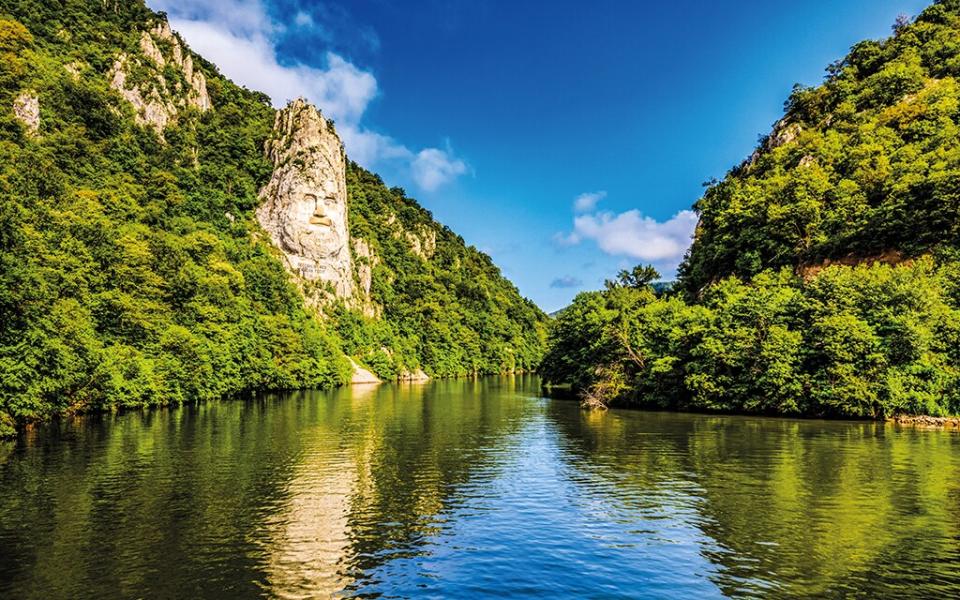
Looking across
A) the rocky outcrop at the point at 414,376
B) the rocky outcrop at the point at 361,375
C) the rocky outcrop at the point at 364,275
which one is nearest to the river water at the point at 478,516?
the rocky outcrop at the point at 361,375

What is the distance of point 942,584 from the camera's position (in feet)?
47.9

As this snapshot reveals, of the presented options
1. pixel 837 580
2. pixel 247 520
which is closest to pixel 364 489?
pixel 247 520

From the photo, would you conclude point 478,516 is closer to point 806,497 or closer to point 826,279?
point 806,497

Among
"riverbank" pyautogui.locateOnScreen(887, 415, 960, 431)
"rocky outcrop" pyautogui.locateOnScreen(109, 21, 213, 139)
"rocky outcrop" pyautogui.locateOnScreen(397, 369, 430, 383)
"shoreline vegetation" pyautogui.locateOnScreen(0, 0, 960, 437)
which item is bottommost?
"rocky outcrop" pyautogui.locateOnScreen(397, 369, 430, 383)

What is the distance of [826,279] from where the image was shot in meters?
54.5

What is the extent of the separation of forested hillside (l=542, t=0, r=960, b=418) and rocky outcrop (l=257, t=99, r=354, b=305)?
79050 millimetres

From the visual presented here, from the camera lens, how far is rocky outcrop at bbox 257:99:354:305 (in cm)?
15000

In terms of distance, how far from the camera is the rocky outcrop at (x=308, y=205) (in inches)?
5906

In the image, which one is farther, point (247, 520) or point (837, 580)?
point (247, 520)

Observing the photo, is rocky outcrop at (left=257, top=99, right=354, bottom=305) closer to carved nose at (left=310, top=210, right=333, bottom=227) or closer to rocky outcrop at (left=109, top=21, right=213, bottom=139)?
carved nose at (left=310, top=210, right=333, bottom=227)

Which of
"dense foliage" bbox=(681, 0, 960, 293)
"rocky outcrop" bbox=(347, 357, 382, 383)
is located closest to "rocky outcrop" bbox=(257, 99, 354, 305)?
"rocky outcrop" bbox=(347, 357, 382, 383)

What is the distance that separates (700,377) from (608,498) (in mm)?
38478

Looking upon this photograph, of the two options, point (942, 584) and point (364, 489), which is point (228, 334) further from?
point (942, 584)

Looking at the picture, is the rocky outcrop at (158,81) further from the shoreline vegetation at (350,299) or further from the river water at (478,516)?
the river water at (478,516)
